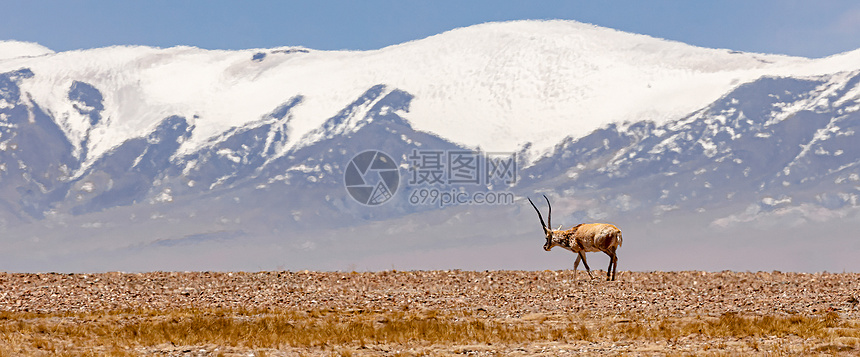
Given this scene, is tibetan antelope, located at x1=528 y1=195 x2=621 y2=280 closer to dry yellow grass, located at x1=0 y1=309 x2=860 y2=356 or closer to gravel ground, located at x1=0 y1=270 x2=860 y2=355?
gravel ground, located at x1=0 y1=270 x2=860 y2=355

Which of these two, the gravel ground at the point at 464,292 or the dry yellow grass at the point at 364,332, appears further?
the gravel ground at the point at 464,292

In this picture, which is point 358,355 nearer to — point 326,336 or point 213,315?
point 326,336

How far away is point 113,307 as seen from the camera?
29.0m

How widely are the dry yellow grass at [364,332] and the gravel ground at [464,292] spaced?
157 centimetres

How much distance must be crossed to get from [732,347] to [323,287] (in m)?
16.6

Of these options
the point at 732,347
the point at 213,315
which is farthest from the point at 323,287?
the point at 732,347

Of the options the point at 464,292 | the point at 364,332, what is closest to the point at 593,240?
the point at 464,292

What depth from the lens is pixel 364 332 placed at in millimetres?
23859

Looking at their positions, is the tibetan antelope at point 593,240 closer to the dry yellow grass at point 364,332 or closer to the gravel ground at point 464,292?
the gravel ground at point 464,292

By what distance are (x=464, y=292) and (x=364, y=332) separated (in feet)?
27.1

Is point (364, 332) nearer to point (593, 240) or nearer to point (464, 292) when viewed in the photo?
point (464, 292)

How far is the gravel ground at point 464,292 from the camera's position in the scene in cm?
2777

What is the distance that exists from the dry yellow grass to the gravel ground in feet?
5.15

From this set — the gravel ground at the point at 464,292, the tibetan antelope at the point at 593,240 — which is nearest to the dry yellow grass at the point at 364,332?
the gravel ground at the point at 464,292
